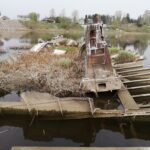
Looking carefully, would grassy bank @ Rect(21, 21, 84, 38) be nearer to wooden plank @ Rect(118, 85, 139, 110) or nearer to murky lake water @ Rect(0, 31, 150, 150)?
wooden plank @ Rect(118, 85, 139, 110)

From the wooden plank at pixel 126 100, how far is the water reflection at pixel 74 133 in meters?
0.69

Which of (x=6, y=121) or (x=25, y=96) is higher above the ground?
(x=25, y=96)

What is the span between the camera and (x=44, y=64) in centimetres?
1733

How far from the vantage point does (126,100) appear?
12.0 meters

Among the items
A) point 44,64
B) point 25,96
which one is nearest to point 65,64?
point 44,64

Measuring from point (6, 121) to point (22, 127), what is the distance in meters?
0.80

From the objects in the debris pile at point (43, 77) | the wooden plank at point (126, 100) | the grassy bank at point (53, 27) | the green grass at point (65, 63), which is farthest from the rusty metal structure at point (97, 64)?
the grassy bank at point (53, 27)

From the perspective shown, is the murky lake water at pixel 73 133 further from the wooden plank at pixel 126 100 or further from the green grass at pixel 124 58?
the green grass at pixel 124 58

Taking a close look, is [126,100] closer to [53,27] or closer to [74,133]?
[74,133]

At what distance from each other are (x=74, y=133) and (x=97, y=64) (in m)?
4.42

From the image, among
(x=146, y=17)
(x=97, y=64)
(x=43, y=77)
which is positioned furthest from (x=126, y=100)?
(x=146, y=17)

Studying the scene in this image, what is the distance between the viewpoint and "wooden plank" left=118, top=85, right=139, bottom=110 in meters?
11.3

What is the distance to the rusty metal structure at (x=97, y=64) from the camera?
41.9 ft

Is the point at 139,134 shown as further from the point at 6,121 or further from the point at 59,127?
the point at 6,121
